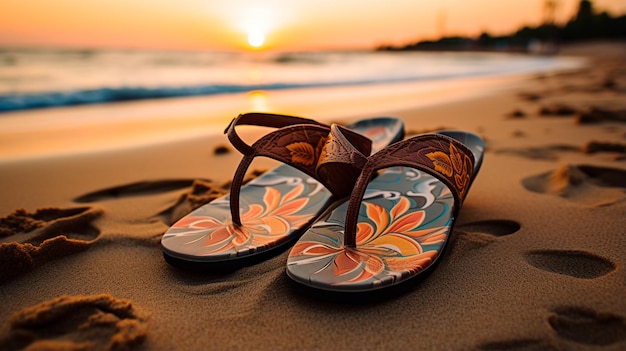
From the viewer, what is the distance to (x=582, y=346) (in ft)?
2.68

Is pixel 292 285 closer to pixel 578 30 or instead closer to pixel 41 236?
pixel 41 236

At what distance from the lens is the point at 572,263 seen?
1138 millimetres

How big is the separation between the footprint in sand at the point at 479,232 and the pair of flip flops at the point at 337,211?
0.07 m

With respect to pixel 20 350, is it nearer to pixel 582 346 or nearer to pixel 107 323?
pixel 107 323

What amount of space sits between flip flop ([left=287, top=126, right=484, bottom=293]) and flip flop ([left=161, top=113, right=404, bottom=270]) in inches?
4.6

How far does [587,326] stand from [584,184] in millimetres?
1051

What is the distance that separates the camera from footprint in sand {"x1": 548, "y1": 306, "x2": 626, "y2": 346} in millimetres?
836

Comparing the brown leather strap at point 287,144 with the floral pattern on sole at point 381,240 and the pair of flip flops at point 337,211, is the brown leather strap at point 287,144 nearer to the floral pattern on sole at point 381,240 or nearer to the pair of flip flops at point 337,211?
the pair of flip flops at point 337,211

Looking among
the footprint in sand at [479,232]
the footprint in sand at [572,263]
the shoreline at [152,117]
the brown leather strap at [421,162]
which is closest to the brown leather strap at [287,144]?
the brown leather strap at [421,162]

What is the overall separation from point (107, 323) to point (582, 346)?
0.98 metres

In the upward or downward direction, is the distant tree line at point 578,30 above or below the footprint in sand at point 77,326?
above

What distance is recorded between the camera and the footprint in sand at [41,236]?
1.16 metres

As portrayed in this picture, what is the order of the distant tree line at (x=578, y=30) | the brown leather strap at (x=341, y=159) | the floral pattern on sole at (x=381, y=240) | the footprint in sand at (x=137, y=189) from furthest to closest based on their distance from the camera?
the distant tree line at (x=578, y=30), the footprint in sand at (x=137, y=189), the brown leather strap at (x=341, y=159), the floral pattern on sole at (x=381, y=240)

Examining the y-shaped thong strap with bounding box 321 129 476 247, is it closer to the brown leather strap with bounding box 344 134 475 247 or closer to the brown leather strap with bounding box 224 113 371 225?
the brown leather strap with bounding box 344 134 475 247
